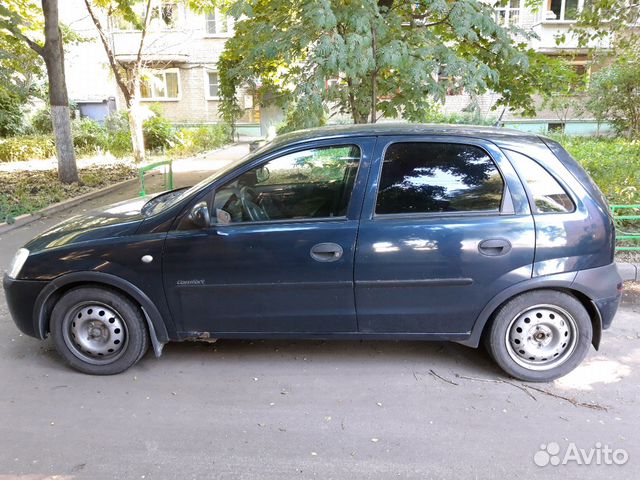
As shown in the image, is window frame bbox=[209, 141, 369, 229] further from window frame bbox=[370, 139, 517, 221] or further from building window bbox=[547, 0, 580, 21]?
building window bbox=[547, 0, 580, 21]

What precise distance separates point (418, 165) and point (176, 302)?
187cm

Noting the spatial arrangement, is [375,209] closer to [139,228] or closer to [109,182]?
[139,228]

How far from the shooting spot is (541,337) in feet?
11.5

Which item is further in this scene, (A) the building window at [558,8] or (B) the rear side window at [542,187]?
(A) the building window at [558,8]

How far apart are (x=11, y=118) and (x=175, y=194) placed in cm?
1910

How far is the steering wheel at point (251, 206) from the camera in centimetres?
352

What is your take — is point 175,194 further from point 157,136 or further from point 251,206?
point 157,136

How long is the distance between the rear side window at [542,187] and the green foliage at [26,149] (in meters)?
15.9

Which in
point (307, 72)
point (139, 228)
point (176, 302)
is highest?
point (307, 72)

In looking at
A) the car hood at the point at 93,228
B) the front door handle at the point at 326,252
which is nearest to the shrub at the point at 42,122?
the car hood at the point at 93,228

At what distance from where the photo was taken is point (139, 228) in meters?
3.51

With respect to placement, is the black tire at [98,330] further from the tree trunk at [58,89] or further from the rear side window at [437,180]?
the tree trunk at [58,89]

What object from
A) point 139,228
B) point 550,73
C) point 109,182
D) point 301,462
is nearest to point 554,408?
point 301,462

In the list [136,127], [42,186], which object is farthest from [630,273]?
[136,127]
